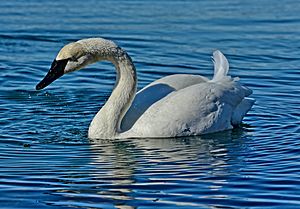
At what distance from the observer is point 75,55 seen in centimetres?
1167

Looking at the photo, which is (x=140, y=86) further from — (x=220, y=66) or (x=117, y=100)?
(x=117, y=100)

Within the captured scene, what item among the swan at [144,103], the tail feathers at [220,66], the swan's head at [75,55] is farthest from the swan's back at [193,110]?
the swan's head at [75,55]

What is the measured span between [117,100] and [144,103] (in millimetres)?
325

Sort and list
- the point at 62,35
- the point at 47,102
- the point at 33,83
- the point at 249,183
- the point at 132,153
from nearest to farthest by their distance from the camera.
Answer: the point at 249,183 → the point at 132,153 → the point at 47,102 → the point at 33,83 → the point at 62,35

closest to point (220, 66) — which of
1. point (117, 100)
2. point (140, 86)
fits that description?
point (117, 100)

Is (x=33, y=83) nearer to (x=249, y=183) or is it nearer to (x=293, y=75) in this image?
(x=293, y=75)

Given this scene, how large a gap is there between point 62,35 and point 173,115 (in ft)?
22.5

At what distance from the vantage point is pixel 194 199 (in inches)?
352

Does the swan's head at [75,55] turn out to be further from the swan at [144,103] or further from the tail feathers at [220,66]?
the tail feathers at [220,66]

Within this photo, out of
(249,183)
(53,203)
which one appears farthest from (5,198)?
(249,183)

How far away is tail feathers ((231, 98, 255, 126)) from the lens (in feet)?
40.9

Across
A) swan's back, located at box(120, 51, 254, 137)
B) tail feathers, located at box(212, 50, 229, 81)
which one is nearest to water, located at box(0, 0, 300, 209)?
swan's back, located at box(120, 51, 254, 137)

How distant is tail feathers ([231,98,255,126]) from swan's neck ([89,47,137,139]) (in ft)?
4.43

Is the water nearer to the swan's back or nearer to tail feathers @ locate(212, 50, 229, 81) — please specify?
the swan's back
